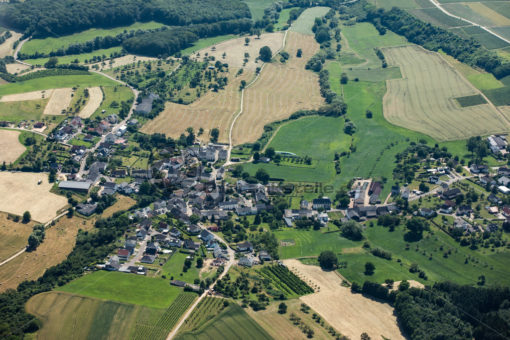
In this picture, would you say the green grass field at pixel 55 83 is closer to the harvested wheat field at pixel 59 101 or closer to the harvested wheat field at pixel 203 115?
the harvested wheat field at pixel 59 101

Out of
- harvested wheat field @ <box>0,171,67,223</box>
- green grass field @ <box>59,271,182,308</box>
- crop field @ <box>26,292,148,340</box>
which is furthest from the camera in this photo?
harvested wheat field @ <box>0,171,67,223</box>

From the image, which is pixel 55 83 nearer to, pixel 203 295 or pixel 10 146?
pixel 10 146

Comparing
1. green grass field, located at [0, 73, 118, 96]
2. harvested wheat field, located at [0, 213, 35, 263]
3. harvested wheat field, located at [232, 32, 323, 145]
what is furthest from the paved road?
green grass field, located at [0, 73, 118, 96]

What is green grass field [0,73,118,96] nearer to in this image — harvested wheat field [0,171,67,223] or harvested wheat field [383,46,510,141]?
harvested wheat field [0,171,67,223]

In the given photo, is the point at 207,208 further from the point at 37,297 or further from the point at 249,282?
the point at 37,297

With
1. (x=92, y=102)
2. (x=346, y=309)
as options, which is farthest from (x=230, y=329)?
(x=92, y=102)
